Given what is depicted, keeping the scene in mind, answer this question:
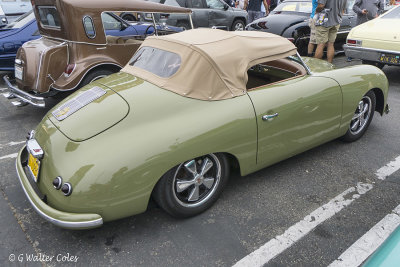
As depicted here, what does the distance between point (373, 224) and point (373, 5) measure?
22.8ft

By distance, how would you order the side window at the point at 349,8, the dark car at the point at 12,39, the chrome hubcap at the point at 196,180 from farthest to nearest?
the side window at the point at 349,8
the dark car at the point at 12,39
the chrome hubcap at the point at 196,180

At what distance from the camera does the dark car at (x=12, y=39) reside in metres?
5.81

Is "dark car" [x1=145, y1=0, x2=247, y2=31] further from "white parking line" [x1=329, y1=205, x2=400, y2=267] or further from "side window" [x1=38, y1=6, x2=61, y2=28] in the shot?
"white parking line" [x1=329, y1=205, x2=400, y2=267]

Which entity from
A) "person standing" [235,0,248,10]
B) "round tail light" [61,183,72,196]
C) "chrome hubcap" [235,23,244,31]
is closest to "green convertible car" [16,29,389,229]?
"round tail light" [61,183,72,196]

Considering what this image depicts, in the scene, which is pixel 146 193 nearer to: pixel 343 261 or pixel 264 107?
pixel 264 107

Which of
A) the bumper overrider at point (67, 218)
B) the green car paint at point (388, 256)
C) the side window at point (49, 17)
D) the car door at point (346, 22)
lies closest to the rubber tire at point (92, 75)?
the side window at point (49, 17)

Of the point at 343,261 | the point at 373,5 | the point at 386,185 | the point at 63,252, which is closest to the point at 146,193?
the point at 63,252

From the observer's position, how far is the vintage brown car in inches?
171

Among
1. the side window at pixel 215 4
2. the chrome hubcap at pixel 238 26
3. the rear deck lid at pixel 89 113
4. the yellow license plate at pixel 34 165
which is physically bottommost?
the chrome hubcap at pixel 238 26

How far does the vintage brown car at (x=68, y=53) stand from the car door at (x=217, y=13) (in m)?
5.94

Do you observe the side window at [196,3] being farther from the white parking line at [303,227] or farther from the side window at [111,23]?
the white parking line at [303,227]

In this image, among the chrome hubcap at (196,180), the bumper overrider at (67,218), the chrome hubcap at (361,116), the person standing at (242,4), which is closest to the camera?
the bumper overrider at (67,218)

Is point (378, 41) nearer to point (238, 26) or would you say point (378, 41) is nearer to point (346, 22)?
point (346, 22)

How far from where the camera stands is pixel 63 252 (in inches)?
91.0
